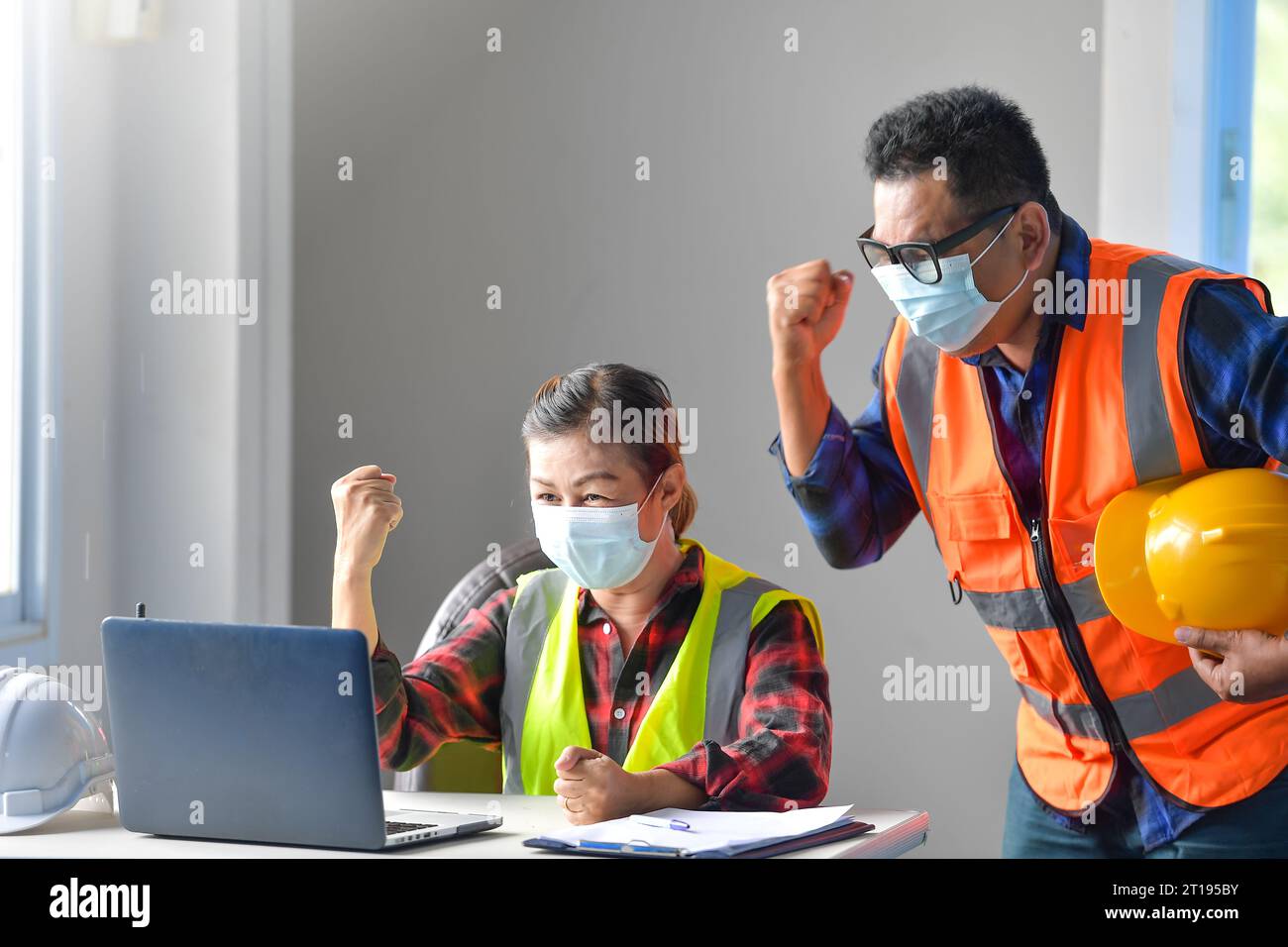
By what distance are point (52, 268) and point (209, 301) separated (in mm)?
332

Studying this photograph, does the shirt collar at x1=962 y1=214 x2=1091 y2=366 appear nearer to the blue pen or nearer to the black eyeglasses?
the black eyeglasses

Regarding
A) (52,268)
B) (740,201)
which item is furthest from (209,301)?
(740,201)

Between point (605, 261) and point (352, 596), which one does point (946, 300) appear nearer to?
point (352, 596)

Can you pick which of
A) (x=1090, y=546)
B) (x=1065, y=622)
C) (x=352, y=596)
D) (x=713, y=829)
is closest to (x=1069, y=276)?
(x=1090, y=546)

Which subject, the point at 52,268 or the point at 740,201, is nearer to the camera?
the point at 52,268

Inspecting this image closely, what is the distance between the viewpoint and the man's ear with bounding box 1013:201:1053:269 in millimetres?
1853

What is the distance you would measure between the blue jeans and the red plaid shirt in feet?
1.25

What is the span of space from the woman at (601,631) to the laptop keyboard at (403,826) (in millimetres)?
332

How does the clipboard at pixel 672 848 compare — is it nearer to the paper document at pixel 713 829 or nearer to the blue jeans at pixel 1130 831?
the paper document at pixel 713 829

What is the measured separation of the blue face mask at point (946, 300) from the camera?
1.82 meters

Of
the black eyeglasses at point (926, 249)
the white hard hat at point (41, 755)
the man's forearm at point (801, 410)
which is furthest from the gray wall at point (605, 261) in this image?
the white hard hat at point (41, 755)

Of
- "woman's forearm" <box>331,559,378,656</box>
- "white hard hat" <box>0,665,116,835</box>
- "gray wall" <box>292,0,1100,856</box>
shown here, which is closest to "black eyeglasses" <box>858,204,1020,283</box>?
"woman's forearm" <box>331,559,378,656</box>
